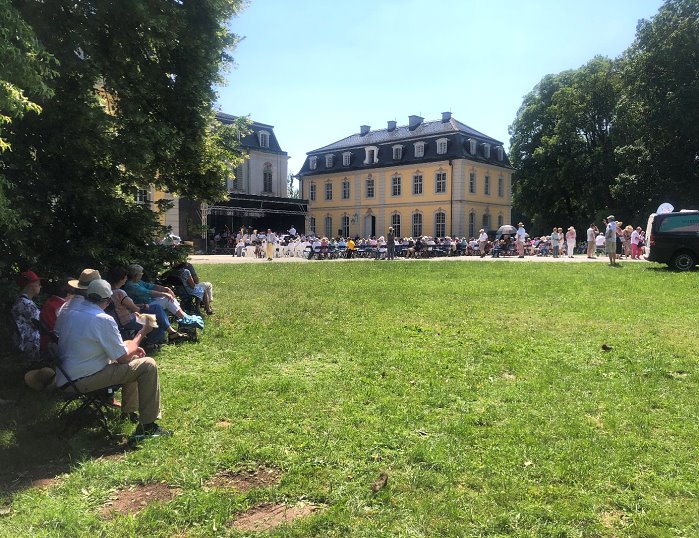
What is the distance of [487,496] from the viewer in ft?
11.8

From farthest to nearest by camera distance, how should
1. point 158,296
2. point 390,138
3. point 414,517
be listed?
point 390,138
point 158,296
point 414,517

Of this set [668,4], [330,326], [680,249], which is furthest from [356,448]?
[668,4]

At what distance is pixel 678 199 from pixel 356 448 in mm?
39584

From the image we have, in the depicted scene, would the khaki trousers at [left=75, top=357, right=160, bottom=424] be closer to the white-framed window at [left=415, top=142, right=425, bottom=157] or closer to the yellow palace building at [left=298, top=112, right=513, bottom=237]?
the yellow palace building at [left=298, top=112, right=513, bottom=237]

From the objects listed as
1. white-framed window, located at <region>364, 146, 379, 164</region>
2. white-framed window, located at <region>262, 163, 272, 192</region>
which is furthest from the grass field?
white-framed window, located at <region>364, 146, 379, 164</region>

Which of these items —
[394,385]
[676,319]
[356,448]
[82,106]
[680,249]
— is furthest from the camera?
[680,249]

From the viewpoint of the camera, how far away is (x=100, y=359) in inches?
187

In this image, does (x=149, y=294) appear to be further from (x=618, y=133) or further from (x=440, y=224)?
(x=618, y=133)

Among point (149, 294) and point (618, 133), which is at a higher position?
point (618, 133)

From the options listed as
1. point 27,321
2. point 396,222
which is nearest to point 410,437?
point 27,321

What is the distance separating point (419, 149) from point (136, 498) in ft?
165

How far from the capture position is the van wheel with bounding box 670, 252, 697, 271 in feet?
57.4

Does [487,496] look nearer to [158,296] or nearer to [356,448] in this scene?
[356,448]

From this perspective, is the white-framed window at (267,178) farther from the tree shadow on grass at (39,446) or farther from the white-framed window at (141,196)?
the tree shadow on grass at (39,446)
